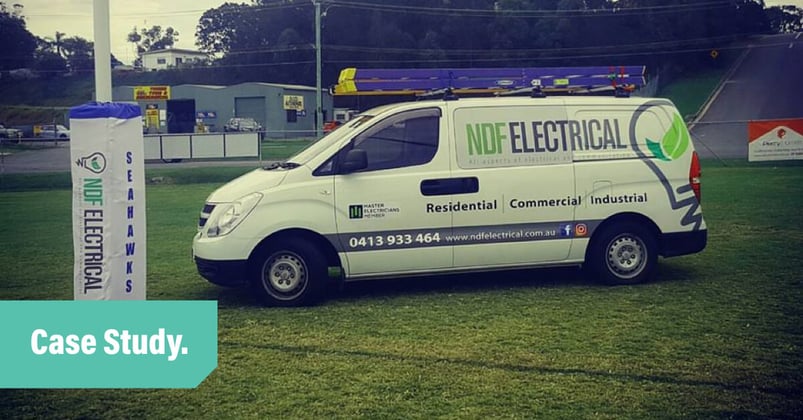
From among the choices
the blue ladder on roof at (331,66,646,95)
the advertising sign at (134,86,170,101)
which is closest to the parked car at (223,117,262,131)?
the advertising sign at (134,86,170,101)

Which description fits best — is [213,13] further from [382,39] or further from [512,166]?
[512,166]

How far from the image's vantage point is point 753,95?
50.1 metres

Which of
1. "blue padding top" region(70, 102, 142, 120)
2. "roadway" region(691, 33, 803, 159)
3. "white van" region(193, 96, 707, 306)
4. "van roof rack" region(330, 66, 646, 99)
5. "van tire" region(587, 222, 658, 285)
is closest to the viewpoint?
"blue padding top" region(70, 102, 142, 120)

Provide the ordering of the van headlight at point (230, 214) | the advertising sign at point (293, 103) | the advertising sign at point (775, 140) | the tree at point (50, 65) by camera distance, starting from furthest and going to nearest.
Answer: the advertising sign at point (293, 103) → the tree at point (50, 65) → the advertising sign at point (775, 140) → the van headlight at point (230, 214)

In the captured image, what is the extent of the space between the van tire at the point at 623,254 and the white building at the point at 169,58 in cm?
5388

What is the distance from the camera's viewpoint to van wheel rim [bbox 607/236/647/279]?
9.16 meters

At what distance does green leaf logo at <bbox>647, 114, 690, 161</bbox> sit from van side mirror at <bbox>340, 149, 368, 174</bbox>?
3.18 m

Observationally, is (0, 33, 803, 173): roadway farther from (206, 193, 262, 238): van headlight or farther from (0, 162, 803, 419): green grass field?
(206, 193, 262, 238): van headlight

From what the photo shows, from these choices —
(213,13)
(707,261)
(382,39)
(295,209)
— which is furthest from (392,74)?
(213,13)

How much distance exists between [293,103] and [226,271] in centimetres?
5225

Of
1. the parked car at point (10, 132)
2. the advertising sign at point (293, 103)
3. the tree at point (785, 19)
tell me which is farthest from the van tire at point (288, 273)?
the advertising sign at point (293, 103)

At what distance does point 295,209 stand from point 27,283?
3825mm

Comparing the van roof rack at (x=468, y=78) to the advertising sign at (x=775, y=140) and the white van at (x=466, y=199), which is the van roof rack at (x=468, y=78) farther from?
the advertising sign at (x=775, y=140)

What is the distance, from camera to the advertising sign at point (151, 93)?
54812 millimetres
